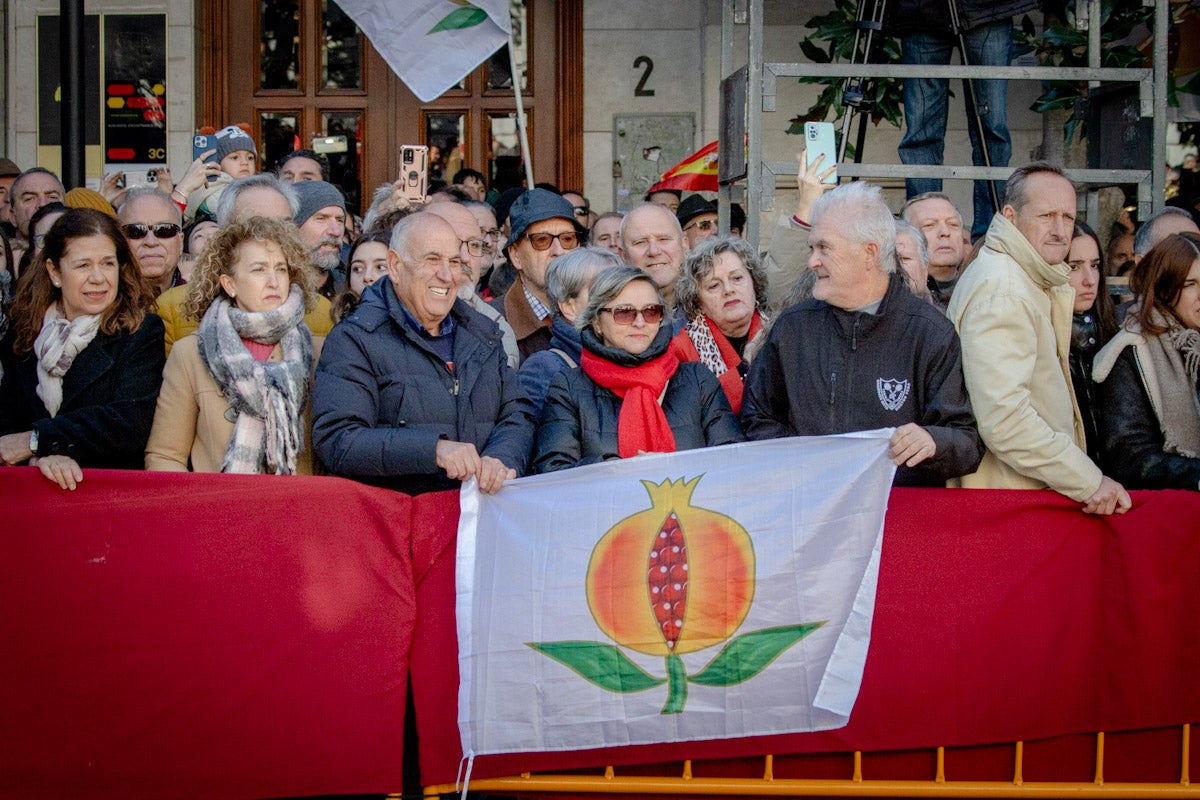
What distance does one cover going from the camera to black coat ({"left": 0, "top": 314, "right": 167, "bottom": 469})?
475cm

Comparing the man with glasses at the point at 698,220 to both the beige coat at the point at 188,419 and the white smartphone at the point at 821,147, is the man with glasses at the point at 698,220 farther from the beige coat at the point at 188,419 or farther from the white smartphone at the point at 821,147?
the beige coat at the point at 188,419

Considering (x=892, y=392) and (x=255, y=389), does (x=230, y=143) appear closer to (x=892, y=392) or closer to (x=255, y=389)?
(x=255, y=389)

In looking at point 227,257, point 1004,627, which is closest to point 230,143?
point 227,257

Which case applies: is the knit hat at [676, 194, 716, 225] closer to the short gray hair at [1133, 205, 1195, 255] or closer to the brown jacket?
the brown jacket

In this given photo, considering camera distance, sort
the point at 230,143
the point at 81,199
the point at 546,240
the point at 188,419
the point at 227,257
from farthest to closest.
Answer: the point at 230,143, the point at 81,199, the point at 546,240, the point at 227,257, the point at 188,419

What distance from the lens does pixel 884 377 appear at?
477cm

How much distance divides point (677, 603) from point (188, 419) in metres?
1.86

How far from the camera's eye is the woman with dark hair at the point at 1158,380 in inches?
201

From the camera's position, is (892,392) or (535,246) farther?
(535,246)

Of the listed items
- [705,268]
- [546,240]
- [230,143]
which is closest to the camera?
[705,268]

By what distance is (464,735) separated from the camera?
4.41 meters

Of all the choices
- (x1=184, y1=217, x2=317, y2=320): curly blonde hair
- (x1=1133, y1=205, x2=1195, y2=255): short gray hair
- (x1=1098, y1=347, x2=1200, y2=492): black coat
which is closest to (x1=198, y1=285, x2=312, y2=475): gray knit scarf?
(x1=184, y1=217, x2=317, y2=320): curly blonde hair

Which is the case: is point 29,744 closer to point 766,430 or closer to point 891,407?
point 766,430

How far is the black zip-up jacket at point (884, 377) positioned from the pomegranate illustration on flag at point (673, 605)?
1.96 ft
